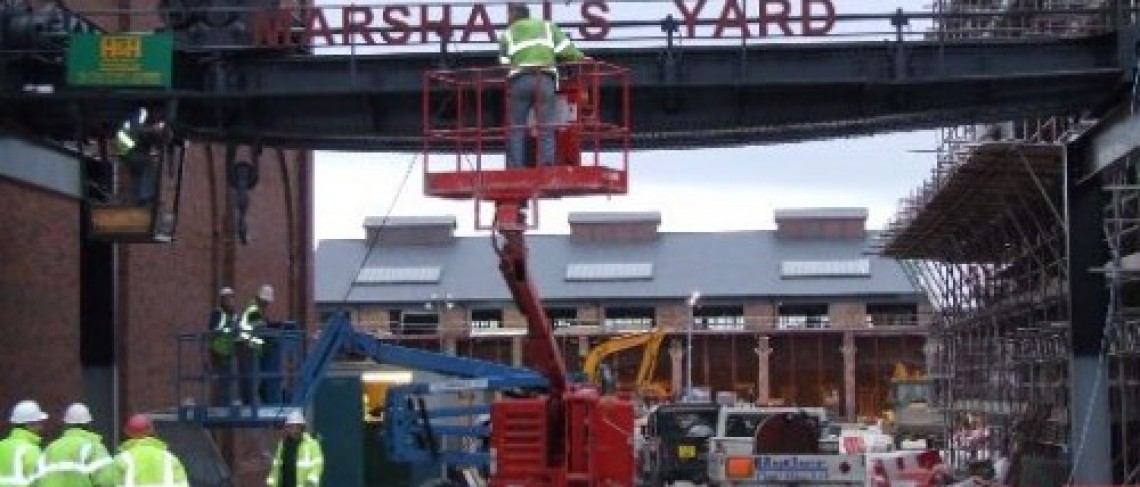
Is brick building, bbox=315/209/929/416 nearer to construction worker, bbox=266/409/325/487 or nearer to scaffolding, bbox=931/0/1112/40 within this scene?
scaffolding, bbox=931/0/1112/40

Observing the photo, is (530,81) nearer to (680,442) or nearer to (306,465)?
(306,465)

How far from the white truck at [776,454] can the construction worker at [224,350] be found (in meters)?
7.50

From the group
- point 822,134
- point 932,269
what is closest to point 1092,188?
point 822,134

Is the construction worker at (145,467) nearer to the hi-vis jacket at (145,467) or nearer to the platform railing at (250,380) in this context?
the hi-vis jacket at (145,467)

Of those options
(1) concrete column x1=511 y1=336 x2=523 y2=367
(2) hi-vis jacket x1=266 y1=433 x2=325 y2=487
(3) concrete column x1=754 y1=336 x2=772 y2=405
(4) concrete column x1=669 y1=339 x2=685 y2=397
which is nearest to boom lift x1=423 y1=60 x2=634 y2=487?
(2) hi-vis jacket x1=266 y1=433 x2=325 y2=487

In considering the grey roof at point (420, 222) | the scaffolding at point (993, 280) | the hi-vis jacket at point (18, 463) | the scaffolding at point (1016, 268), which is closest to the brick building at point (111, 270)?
the hi-vis jacket at point (18, 463)

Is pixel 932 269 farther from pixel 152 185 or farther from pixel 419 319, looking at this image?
pixel 419 319

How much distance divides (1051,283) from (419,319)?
194 feet

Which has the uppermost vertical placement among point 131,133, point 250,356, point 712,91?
point 712,91

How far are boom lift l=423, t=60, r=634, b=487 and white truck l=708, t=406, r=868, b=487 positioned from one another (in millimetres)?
6753

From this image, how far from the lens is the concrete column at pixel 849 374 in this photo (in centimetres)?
8494

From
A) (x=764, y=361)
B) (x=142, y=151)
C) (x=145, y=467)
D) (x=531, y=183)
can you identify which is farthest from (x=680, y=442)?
(x=764, y=361)

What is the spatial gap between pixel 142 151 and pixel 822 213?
7674 centimetres

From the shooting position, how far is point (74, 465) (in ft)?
53.1
